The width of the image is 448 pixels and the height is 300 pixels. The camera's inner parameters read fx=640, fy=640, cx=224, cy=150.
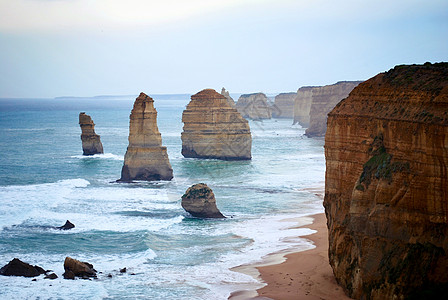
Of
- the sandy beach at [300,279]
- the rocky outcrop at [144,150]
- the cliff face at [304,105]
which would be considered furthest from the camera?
the cliff face at [304,105]

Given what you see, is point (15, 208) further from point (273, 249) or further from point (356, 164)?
point (356, 164)

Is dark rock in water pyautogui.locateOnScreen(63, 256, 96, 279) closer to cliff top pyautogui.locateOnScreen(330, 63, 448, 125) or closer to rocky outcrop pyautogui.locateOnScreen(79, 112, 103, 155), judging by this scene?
cliff top pyautogui.locateOnScreen(330, 63, 448, 125)

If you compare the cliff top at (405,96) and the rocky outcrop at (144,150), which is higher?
the cliff top at (405,96)

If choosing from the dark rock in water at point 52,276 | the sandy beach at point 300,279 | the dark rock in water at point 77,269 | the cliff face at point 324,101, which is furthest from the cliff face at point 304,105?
the dark rock in water at point 52,276

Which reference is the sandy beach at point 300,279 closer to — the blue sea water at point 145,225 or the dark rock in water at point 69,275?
the blue sea water at point 145,225

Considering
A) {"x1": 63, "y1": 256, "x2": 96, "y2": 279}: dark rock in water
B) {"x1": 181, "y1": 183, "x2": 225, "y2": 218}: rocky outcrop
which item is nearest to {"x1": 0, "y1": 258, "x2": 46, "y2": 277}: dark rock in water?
{"x1": 63, "y1": 256, "x2": 96, "y2": 279}: dark rock in water

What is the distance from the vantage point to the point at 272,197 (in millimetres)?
Answer: 47938

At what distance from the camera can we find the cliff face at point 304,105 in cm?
15312

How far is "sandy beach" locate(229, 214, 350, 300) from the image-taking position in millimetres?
23188

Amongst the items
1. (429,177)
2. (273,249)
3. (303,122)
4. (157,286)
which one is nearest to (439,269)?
(429,177)

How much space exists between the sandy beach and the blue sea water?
40.5 inches

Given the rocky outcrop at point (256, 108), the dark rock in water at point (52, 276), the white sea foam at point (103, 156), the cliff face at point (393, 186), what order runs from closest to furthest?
the cliff face at point (393, 186) < the dark rock in water at point (52, 276) < the white sea foam at point (103, 156) < the rocky outcrop at point (256, 108)

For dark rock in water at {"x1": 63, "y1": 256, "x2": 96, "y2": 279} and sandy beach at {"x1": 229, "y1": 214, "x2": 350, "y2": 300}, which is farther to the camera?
dark rock in water at {"x1": 63, "y1": 256, "x2": 96, "y2": 279}

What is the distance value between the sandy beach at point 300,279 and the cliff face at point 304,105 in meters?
124
